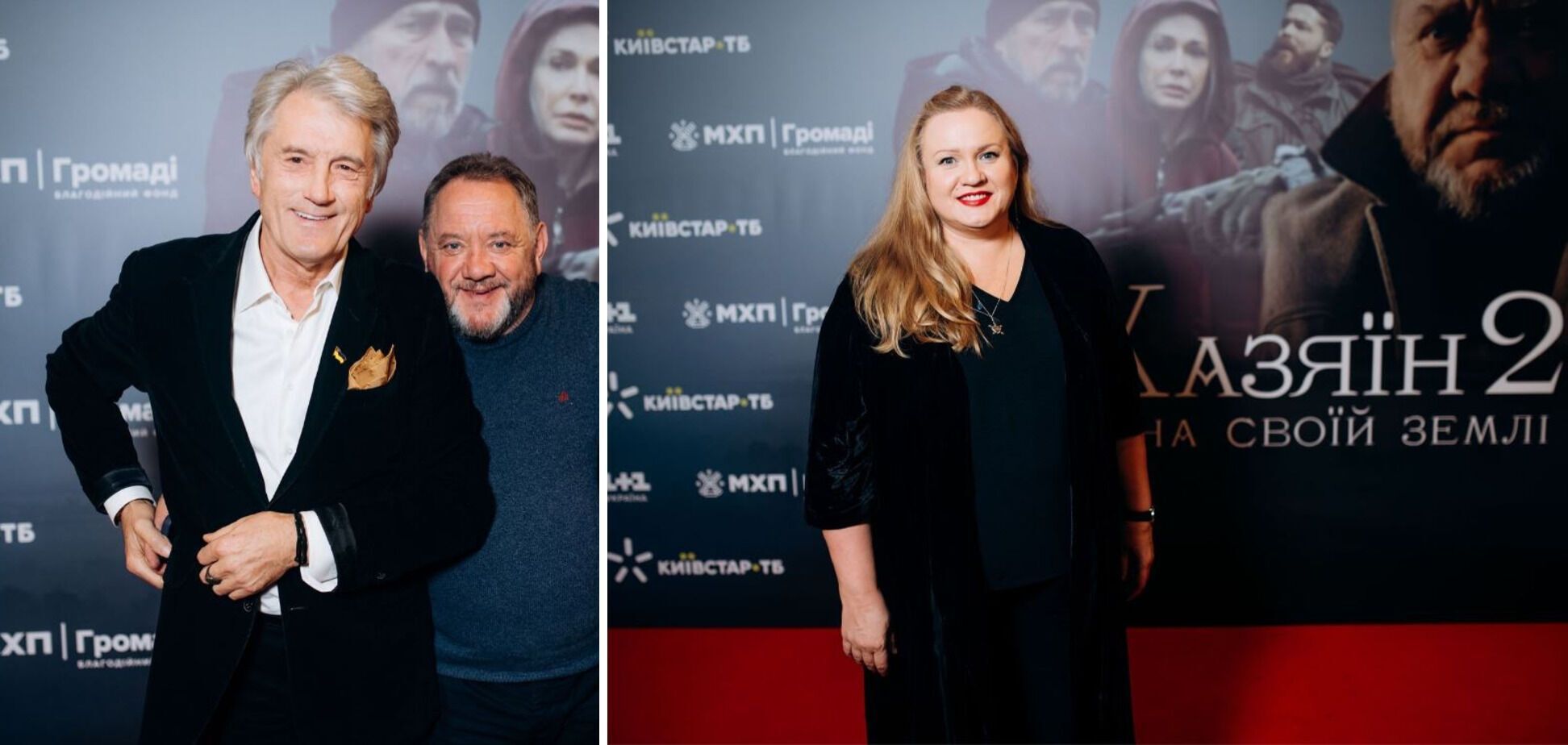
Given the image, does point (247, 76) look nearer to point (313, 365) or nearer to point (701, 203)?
point (313, 365)

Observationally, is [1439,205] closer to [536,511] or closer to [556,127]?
[556,127]

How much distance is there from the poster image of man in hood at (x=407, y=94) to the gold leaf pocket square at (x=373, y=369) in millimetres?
192

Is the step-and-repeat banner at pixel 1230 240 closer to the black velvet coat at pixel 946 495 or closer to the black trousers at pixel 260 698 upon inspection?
the black velvet coat at pixel 946 495

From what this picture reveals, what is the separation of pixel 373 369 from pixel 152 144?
0.67 metres

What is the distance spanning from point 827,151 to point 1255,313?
132cm

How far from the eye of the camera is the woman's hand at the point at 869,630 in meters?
2.09

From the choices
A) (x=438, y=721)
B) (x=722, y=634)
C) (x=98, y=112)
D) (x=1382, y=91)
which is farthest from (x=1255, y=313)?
(x=98, y=112)

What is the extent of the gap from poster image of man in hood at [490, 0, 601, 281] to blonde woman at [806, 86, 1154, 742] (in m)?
0.48

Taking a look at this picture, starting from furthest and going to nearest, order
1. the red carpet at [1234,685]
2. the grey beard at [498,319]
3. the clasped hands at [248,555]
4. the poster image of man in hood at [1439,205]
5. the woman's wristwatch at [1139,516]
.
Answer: the poster image of man in hood at [1439,205], the red carpet at [1234,685], the woman's wristwatch at [1139,516], the grey beard at [498,319], the clasped hands at [248,555]

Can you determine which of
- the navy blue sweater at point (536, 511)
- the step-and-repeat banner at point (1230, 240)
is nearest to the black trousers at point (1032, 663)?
the navy blue sweater at point (536, 511)

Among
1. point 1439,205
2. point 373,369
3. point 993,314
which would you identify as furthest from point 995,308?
point 1439,205

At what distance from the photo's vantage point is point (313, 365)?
75.1 inches

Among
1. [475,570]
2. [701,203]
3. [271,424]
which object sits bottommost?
[475,570]

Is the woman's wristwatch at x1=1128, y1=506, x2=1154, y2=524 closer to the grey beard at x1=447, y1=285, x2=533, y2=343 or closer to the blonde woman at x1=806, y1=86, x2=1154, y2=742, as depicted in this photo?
the blonde woman at x1=806, y1=86, x2=1154, y2=742
